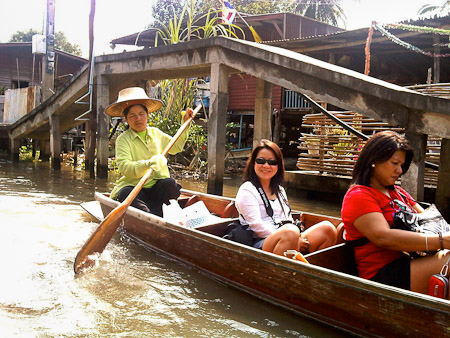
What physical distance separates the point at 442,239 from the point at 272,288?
1.30m

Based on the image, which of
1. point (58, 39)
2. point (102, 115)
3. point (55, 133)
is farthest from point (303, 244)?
point (58, 39)

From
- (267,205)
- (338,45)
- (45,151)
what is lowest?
(267,205)

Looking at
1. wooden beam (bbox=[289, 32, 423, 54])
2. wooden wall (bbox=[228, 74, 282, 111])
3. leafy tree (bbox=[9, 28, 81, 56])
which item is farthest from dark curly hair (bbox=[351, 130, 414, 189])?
leafy tree (bbox=[9, 28, 81, 56])

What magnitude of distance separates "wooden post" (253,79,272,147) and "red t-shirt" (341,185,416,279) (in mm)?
4978

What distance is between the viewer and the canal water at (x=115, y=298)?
3.35 m

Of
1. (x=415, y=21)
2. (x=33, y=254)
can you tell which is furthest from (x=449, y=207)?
(x=415, y=21)

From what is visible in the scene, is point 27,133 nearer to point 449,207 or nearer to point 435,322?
point 449,207

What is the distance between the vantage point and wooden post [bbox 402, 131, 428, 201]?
5168mm

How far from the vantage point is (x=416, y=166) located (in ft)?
17.1

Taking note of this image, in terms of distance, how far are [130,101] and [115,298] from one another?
243cm

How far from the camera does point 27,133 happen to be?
13883mm

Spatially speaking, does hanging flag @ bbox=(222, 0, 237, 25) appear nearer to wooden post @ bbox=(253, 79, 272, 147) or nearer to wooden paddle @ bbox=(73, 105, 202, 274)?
wooden post @ bbox=(253, 79, 272, 147)

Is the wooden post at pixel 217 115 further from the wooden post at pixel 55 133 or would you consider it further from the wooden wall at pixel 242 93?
the wooden wall at pixel 242 93

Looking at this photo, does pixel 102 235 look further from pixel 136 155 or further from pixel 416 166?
pixel 416 166
